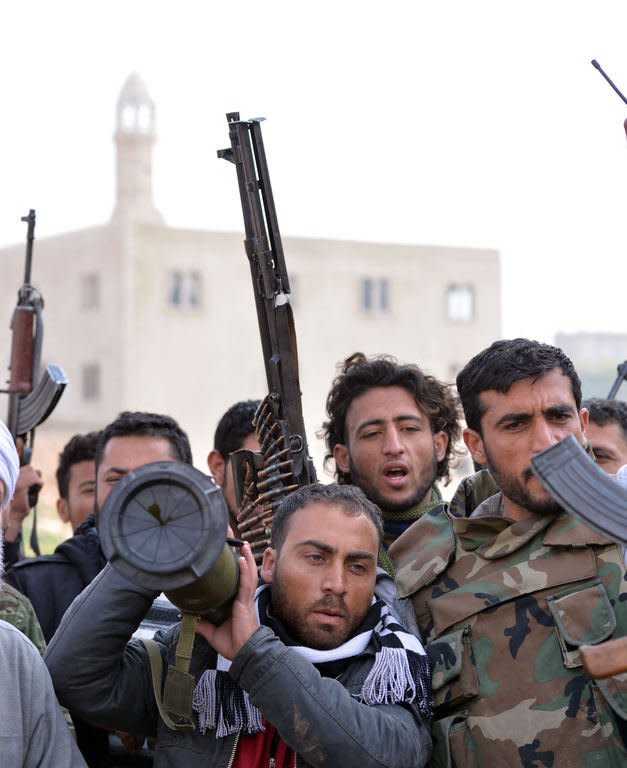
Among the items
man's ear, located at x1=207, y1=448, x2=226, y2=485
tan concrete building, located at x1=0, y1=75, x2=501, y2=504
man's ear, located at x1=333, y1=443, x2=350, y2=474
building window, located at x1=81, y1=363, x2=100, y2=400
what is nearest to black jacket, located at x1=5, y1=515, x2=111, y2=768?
man's ear, located at x1=207, y1=448, x2=226, y2=485

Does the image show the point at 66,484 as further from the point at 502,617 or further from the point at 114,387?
the point at 114,387

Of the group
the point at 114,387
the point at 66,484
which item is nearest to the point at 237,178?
the point at 66,484

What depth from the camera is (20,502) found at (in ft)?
18.1

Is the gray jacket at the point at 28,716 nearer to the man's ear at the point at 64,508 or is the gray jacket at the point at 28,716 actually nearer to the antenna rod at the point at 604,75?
the antenna rod at the point at 604,75

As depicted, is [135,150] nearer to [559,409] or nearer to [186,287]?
[186,287]

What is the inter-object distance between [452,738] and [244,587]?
722 millimetres

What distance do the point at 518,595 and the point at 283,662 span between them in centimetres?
72

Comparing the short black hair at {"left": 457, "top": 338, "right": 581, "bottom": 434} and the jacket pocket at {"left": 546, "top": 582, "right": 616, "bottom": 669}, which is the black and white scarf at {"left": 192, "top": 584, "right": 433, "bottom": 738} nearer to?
the jacket pocket at {"left": 546, "top": 582, "right": 616, "bottom": 669}

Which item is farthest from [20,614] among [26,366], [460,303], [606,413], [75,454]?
[460,303]

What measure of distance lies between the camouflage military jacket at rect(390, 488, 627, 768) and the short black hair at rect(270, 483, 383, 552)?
29 centimetres

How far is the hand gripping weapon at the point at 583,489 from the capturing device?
8.48 feet

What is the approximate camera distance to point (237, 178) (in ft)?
14.5

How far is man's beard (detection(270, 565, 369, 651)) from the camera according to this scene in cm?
301

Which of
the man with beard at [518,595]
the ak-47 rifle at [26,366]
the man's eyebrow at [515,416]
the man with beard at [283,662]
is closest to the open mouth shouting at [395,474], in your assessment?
the man with beard at [518,595]
